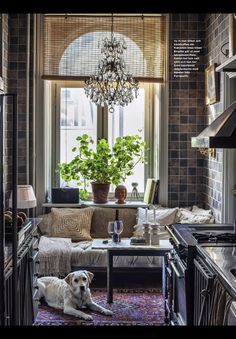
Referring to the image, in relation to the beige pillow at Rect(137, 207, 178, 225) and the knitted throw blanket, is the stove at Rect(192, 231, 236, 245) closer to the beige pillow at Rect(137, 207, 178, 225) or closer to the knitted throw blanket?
the knitted throw blanket

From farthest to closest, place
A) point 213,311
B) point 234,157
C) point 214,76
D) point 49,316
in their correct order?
1. point 214,76
2. point 234,157
3. point 49,316
4. point 213,311

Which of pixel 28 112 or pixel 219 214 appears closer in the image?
pixel 219 214

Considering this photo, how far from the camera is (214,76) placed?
5.32m

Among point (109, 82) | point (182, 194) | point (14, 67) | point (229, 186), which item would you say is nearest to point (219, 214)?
point (229, 186)

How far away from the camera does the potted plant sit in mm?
6074

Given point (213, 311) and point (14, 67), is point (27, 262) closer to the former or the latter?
point (213, 311)

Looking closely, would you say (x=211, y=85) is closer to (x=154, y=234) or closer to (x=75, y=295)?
(x=154, y=234)

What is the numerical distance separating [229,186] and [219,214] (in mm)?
391

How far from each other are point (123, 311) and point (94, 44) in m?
3.11

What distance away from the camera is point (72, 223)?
5750mm

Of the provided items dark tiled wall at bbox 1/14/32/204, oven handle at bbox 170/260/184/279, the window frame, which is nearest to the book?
the window frame

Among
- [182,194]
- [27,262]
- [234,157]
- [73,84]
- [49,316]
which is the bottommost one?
[49,316]

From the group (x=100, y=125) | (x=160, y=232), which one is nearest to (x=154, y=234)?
(x=160, y=232)

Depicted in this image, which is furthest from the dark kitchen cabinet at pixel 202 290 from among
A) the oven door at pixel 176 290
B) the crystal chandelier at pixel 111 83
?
the crystal chandelier at pixel 111 83
